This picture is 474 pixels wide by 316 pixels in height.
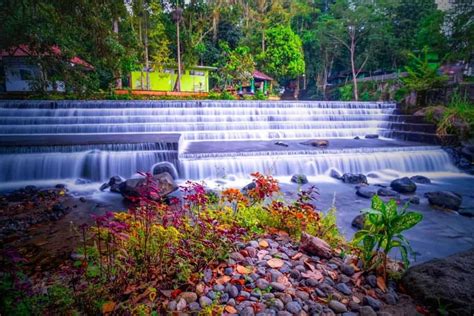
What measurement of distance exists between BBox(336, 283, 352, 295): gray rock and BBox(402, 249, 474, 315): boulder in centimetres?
70

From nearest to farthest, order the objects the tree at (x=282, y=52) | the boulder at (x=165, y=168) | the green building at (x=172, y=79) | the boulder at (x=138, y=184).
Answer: the boulder at (x=138, y=184)
the boulder at (x=165, y=168)
the green building at (x=172, y=79)
the tree at (x=282, y=52)

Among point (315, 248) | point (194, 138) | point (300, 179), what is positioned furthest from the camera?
point (194, 138)

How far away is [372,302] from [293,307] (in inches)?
33.2

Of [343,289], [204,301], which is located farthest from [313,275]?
[204,301]

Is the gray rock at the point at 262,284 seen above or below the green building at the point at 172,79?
below

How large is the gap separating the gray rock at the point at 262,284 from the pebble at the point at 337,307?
23.7 inches

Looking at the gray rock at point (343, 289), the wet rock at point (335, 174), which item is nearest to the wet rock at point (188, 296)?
the gray rock at point (343, 289)

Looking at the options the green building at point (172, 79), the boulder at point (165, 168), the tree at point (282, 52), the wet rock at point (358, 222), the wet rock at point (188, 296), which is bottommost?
the wet rock at point (358, 222)

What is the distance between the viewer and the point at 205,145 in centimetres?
1160

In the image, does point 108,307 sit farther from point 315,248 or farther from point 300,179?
point 300,179

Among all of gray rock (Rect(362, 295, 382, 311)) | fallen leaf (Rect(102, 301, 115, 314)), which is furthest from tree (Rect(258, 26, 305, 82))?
fallen leaf (Rect(102, 301, 115, 314))

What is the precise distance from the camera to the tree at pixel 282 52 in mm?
29422

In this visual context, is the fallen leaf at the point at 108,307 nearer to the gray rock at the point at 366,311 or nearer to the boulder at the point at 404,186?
the gray rock at the point at 366,311

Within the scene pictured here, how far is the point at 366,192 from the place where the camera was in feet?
26.1
